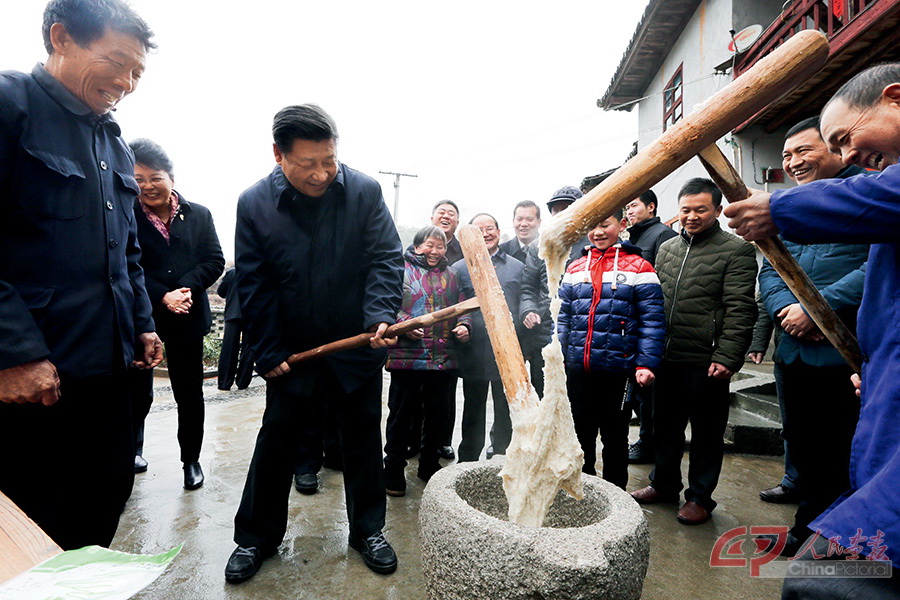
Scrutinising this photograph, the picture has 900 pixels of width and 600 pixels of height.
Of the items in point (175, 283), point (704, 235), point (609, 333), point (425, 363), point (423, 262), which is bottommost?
point (425, 363)

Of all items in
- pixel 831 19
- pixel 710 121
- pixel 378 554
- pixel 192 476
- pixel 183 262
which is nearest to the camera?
pixel 710 121

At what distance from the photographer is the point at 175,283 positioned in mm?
3262

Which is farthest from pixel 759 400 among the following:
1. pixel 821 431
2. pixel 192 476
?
pixel 192 476

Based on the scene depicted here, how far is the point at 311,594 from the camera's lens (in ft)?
6.82

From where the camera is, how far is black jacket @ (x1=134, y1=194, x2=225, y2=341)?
3.17m

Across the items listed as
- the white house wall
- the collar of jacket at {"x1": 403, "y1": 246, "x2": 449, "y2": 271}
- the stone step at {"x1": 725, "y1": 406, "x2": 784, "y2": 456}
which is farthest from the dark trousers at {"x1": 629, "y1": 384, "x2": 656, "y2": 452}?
the white house wall

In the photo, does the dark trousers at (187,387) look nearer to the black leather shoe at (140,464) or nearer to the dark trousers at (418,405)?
the black leather shoe at (140,464)

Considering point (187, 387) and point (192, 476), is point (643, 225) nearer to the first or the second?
point (187, 387)

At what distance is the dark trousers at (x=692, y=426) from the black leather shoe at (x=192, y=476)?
314 cm

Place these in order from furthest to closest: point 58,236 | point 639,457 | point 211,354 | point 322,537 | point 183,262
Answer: point 211,354 → point 639,457 → point 183,262 → point 322,537 → point 58,236

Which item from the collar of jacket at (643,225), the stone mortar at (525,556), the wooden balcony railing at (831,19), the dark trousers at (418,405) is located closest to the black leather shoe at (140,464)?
the dark trousers at (418,405)

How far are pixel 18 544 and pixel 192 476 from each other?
2848mm

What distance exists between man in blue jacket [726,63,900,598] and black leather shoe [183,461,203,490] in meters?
3.34

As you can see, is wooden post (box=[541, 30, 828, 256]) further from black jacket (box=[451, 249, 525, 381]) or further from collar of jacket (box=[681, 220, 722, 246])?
black jacket (box=[451, 249, 525, 381])
